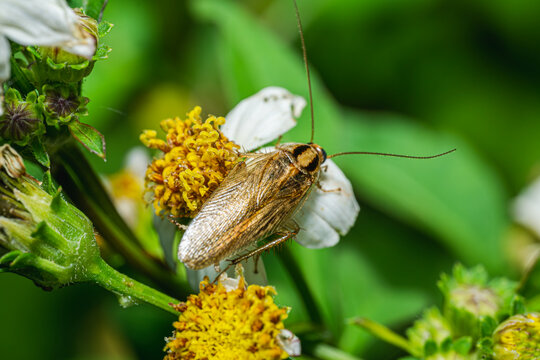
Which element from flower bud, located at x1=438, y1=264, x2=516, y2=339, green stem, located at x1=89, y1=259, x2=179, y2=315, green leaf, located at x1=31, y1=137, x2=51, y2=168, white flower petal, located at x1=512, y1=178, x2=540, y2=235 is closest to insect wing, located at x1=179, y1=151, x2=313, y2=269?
green stem, located at x1=89, y1=259, x2=179, y2=315

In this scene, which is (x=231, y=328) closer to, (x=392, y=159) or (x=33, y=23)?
(x=33, y=23)

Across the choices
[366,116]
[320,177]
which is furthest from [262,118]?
[366,116]

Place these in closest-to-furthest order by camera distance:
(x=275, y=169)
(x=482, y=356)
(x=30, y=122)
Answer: (x=30, y=122) < (x=482, y=356) < (x=275, y=169)

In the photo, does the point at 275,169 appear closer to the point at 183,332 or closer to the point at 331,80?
the point at 183,332

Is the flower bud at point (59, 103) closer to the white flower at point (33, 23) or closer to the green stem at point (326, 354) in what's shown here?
the white flower at point (33, 23)

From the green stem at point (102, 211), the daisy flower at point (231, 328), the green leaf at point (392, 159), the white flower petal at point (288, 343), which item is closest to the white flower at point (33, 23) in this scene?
the green stem at point (102, 211)

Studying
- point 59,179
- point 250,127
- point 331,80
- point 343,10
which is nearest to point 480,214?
point 331,80

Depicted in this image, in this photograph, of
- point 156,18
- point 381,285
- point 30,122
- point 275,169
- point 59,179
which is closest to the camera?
point 30,122
